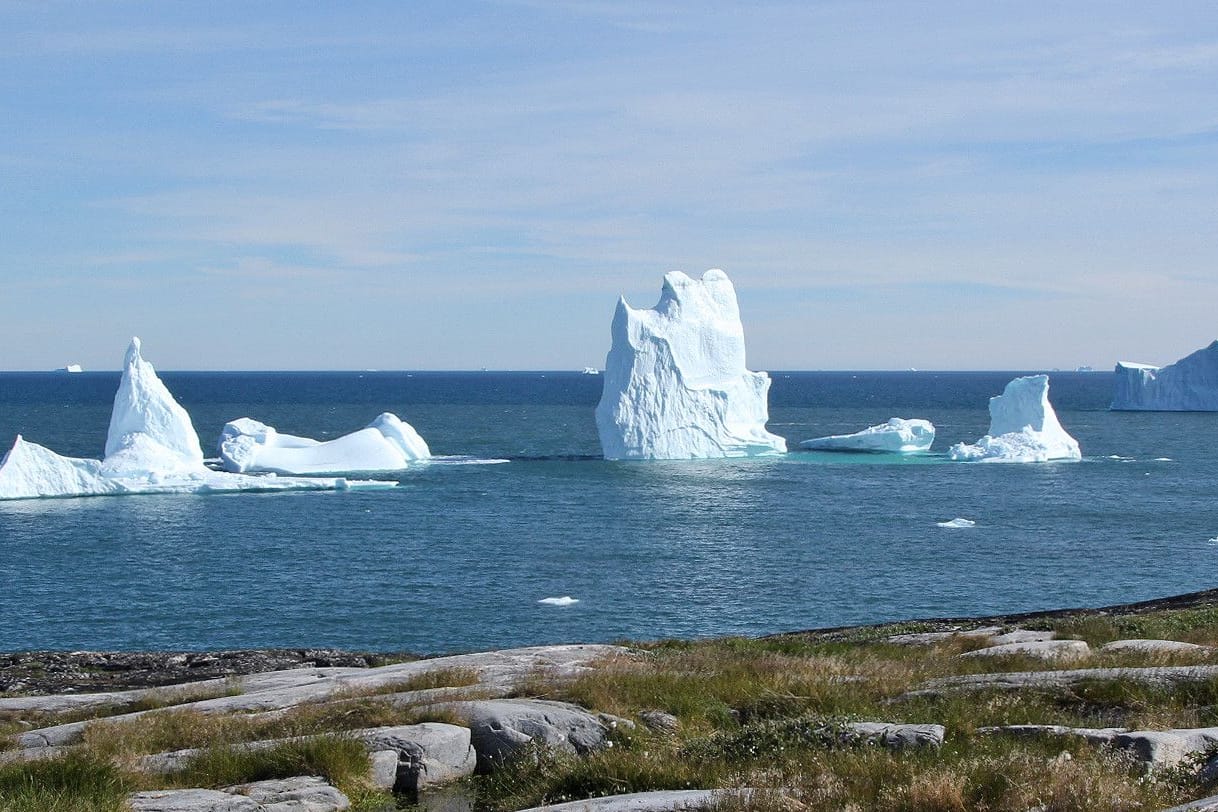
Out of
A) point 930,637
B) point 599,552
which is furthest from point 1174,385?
point 930,637

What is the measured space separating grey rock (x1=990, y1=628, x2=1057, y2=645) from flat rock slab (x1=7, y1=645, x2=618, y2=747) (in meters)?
4.39

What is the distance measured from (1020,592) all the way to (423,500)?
26.1 meters

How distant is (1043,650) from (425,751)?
6748 millimetres

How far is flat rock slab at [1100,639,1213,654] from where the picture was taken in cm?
1122

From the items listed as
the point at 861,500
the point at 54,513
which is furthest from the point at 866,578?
the point at 54,513

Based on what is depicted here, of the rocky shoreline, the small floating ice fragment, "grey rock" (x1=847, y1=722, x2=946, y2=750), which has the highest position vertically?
"grey rock" (x1=847, y1=722, x2=946, y2=750)

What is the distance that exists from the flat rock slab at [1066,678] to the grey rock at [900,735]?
1687 millimetres

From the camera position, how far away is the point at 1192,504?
1865 inches

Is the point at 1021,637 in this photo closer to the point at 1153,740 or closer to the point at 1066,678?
the point at 1066,678

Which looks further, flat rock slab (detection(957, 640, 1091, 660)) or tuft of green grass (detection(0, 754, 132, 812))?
flat rock slab (detection(957, 640, 1091, 660))

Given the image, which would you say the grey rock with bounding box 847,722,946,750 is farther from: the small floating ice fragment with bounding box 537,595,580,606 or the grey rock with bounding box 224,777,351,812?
the small floating ice fragment with bounding box 537,595,580,606

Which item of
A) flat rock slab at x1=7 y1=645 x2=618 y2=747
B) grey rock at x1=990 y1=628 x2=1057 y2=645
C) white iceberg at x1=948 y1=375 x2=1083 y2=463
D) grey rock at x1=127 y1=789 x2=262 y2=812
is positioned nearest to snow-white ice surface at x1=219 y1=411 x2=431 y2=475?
white iceberg at x1=948 y1=375 x2=1083 y2=463

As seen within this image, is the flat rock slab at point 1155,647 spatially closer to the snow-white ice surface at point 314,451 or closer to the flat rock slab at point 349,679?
the flat rock slab at point 349,679

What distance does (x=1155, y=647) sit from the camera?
468 inches
